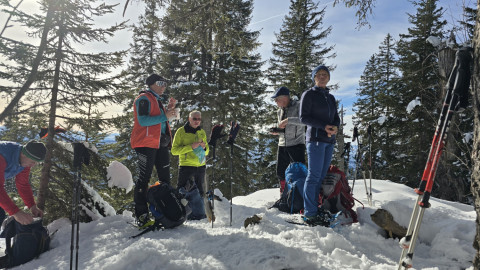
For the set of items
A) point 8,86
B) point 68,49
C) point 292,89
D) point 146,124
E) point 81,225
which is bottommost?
point 81,225

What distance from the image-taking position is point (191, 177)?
5.86 metres

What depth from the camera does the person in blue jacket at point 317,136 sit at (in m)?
4.11

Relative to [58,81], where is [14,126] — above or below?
below

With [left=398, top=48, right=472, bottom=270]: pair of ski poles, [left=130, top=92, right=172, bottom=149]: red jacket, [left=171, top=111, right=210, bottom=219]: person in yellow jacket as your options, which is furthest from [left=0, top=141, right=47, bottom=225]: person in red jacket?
[left=398, top=48, right=472, bottom=270]: pair of ski poles

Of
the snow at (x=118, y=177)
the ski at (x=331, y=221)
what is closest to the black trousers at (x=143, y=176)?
the snow at (x=118, y=177)

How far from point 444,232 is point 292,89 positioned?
Result: 1383 cm

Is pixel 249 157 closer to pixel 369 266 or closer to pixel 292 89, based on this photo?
pixel 292 89

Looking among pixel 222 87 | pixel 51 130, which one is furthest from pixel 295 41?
pixel 51 130

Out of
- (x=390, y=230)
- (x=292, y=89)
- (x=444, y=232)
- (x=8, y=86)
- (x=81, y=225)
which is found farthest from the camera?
(x=292, y=89)

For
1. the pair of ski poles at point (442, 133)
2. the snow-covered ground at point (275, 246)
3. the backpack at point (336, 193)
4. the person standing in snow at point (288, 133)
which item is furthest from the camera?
the person standing in snow at point (288, 133)

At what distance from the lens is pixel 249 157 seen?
20.5 m

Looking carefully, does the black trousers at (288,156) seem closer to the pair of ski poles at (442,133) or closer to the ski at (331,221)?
the ski at (331,221)

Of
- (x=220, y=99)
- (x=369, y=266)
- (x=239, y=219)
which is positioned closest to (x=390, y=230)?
(x=369, y=266)

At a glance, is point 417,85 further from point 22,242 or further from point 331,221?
point 22,242
